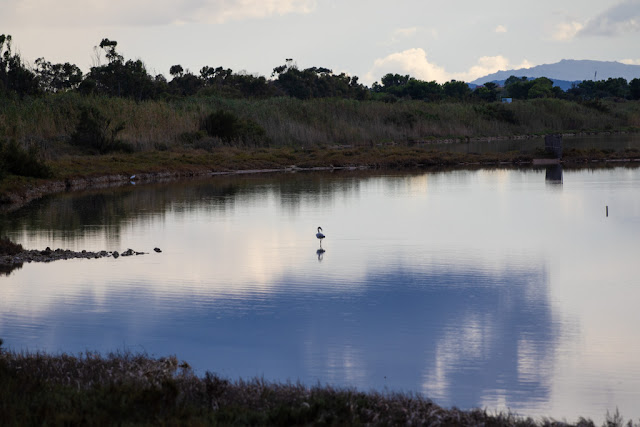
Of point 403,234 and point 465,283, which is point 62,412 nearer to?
point 465,283

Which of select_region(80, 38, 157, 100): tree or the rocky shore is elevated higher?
select_region(80, 38, 157, 100): tree

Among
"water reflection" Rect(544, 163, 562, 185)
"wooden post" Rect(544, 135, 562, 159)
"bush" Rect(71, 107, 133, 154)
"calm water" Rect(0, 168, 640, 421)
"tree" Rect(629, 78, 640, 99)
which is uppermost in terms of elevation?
"tree" Rect(629, 78, 640, 99)

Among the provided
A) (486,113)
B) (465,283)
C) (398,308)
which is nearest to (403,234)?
(465,283)

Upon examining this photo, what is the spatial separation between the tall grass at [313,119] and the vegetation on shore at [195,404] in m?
26.2

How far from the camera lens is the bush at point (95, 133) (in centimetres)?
3716

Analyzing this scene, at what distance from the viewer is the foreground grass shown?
6168mm

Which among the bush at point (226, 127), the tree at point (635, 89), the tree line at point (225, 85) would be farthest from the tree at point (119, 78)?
the tree at point (635, 89)

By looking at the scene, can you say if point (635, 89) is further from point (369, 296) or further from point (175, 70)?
point (369, 296)

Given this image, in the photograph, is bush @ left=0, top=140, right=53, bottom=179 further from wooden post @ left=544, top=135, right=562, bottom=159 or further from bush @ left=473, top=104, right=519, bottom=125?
bush @ left=473, top=104, right=519, bottom=125

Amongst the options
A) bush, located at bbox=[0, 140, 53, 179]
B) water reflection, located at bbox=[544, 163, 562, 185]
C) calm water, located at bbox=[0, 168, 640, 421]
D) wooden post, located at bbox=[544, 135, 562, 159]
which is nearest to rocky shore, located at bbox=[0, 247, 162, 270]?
calm water, located at bbox=[0, 168, 640, 421]

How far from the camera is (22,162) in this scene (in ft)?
96.0

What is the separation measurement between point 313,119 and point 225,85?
81.0ft

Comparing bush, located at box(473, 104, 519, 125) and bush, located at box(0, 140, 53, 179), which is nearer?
bush, located at box(0, 140, 53, 179)

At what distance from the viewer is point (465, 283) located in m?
12.8
